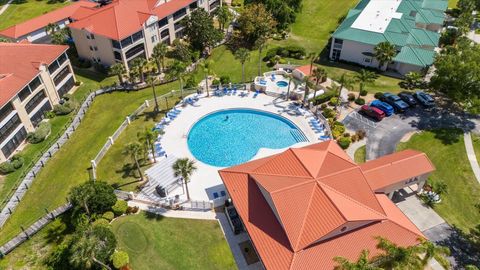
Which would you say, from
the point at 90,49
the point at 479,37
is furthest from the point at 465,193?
the point at 90,49

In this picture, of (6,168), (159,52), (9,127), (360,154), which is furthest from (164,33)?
(360,154)

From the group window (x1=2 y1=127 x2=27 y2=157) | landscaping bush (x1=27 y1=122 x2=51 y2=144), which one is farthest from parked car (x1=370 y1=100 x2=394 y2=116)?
window (x1=2 y1=127 x2=27 y2=157)

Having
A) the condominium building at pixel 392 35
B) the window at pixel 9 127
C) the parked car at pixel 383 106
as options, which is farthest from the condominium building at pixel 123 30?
the parked car at pixel 383 106

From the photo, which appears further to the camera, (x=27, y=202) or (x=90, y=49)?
(x=90, y=49)

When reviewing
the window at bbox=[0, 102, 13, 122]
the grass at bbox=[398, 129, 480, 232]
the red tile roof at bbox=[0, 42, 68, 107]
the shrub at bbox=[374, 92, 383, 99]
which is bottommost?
the grass at bbox=[398, 129, 480, 232]

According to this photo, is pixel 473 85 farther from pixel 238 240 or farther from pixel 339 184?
pixel 238 240

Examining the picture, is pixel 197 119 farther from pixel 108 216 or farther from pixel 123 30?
pixel 123 30

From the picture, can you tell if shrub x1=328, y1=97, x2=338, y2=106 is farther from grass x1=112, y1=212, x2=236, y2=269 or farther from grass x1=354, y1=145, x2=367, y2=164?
grass x1=112, y1=212, x2=236, y2=269

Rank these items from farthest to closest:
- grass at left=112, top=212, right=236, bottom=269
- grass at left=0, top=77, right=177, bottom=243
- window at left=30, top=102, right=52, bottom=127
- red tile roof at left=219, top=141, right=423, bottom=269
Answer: window at left=30, top=102, right=52, bottom=127 < grass at left=0, top=77, right=177, bottom=243 < grass at left=112, top=212, right=236, bottom=269 < red tile roof at left=219, top=141, right=423, bottom=269

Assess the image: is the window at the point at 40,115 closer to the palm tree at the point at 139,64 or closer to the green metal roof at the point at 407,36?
the palm tree at the point at 139,64
